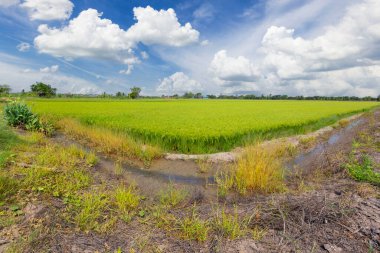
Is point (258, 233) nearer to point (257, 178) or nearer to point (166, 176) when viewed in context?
point (257, 178)

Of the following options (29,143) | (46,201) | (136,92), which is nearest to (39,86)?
(136,92)

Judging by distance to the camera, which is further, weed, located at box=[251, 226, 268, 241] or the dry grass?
the dry grass

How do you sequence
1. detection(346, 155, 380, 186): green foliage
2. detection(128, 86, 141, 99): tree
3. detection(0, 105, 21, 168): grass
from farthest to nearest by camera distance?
detection(128, 86, 141, 99): tree < detection(0, 105, 21, 168): grass < detection(346, 155, 380, 186): green foliage

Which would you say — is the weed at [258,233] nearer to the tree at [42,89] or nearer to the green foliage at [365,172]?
the green foliage at [365,172]

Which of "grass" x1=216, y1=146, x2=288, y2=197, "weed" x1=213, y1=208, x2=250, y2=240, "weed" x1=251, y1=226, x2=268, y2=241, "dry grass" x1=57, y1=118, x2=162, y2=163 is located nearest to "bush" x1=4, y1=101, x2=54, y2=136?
"dry grass" x1=57, y1=118, x2=162, y2=163

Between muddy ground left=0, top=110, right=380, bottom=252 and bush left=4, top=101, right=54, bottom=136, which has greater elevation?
bush left=4, top=101, right=54, bottom=136

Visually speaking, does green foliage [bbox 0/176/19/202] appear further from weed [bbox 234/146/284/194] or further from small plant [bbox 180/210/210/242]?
weed [bbox 234/146/284/194]

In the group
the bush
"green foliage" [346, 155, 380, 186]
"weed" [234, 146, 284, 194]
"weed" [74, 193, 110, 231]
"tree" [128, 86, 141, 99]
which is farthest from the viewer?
"tree" [128, 86, 141, 99]

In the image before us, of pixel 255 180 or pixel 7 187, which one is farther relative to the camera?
pixel 255 180

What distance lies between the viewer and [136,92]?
347 ft

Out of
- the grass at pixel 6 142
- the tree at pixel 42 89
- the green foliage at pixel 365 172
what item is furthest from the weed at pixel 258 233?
the tree at pixel 42 89

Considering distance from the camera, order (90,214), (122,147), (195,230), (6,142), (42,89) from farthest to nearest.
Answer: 1. (42,89)
2. (122,147)
3. (6,142)
4. (90,214)
5. (195,230)

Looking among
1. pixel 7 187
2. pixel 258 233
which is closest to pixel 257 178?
pixel 258 233

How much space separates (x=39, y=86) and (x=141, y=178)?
93107 millimetres
